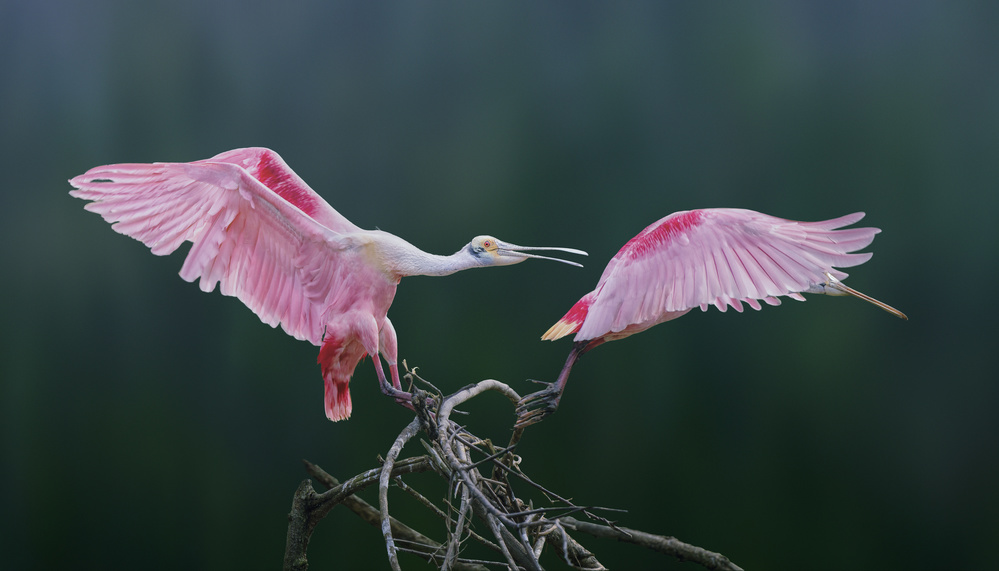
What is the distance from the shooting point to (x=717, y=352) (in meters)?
2.62

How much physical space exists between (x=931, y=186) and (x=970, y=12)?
2.08ft

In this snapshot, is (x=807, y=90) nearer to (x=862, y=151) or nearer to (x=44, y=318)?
(x=862, y=151)

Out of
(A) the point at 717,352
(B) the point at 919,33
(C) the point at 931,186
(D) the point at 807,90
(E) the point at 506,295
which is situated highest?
(B) the point at 919,33

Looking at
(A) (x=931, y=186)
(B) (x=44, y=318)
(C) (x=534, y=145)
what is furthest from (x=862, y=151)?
(B) (x=44, y=318)

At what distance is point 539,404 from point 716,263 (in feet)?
1.84

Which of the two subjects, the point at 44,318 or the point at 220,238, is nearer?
the point at 220,238

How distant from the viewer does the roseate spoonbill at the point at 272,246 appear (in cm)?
175

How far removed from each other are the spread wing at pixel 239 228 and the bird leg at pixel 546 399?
57 centimetres

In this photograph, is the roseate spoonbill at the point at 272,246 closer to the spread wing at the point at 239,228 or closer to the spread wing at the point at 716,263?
the spread wing at the point at 239,228

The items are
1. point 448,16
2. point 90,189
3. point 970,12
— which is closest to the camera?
point 90,189

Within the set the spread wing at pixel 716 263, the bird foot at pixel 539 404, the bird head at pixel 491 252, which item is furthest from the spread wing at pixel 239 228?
the spread wing at pixel 716 263

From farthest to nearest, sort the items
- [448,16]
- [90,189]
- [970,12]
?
[448,16], [970,12], [90,189]

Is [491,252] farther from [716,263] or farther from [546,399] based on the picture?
[716,263]

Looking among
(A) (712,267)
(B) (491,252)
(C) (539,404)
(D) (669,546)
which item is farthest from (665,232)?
(D) (669,546)
